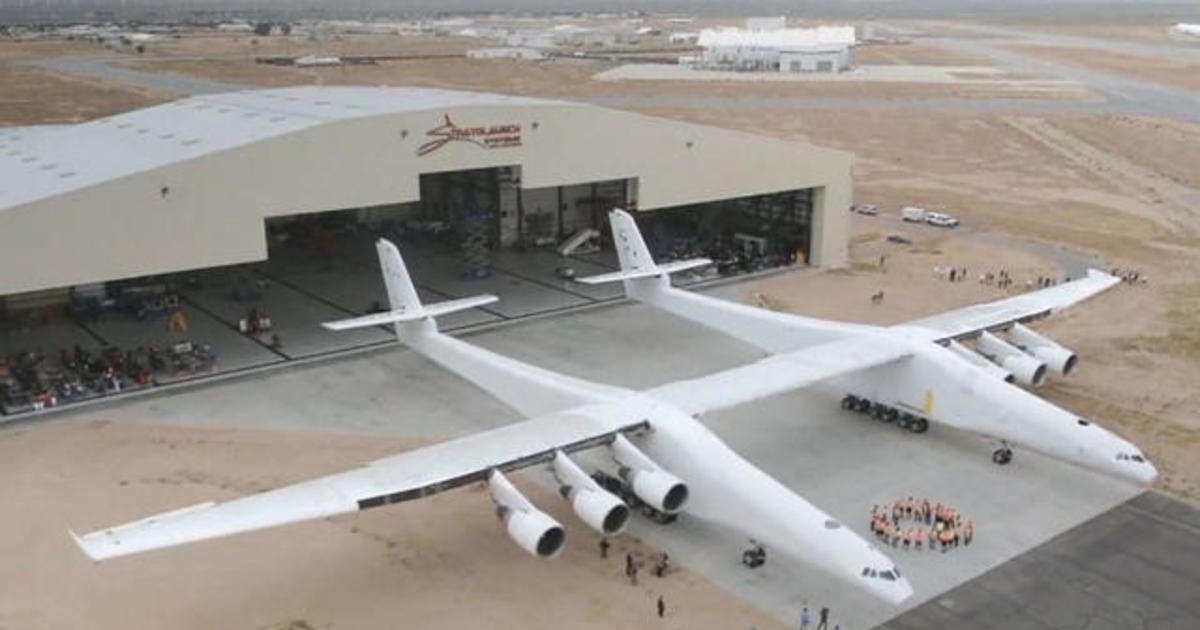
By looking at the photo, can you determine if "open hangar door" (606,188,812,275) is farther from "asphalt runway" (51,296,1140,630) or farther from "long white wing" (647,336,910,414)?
"long white wing" (647,336,910,414)

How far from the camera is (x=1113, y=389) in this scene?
135 feet

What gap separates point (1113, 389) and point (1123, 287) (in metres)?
17.3

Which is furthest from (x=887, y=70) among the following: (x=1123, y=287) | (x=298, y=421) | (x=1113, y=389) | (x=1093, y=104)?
(x=298, y=421)

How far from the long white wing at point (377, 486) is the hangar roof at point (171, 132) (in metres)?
17.4

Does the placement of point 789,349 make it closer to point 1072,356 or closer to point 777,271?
point 1072,356

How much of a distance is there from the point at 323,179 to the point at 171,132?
41.1 ft

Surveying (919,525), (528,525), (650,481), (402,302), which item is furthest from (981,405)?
(402,302)

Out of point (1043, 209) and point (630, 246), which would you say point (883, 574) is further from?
point (1043, 209)

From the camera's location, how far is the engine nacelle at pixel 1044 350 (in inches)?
1554

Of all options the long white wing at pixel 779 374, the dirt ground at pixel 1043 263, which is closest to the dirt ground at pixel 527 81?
the dirt ground at pixel 1043 263

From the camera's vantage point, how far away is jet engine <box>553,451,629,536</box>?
1032 inches

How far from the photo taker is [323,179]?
40.7 metres

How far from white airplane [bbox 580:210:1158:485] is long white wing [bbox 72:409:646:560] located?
997 cm

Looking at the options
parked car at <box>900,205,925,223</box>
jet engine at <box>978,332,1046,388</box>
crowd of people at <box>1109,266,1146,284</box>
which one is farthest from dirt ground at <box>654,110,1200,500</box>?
jet engine at <box>978,332,1046,388</box>
